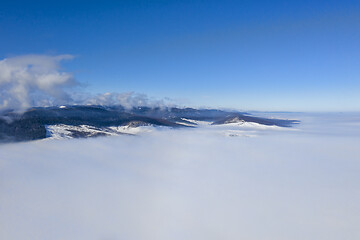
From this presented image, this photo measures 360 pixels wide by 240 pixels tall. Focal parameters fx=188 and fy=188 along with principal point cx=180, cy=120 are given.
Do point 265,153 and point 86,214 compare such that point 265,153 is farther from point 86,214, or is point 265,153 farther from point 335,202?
point 86,214

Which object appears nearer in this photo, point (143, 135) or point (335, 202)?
point (335, 202)

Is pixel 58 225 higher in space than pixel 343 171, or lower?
lower

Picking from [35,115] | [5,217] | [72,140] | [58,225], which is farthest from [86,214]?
[35,115]

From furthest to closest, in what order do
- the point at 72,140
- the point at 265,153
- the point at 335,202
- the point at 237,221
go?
the point at 72,140, the point at 265,153, the point at 335,202, the point at 237,221

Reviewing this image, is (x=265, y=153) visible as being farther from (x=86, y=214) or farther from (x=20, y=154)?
(x=20, y=154)

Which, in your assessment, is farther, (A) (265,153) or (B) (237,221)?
(A) (265,153)

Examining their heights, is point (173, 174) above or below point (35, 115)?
below

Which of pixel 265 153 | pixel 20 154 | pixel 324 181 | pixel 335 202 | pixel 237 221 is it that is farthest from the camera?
pixel 265 153

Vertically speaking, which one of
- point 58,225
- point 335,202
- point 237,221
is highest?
point 335,202

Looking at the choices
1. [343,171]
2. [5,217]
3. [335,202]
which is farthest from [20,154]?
[343,171]
